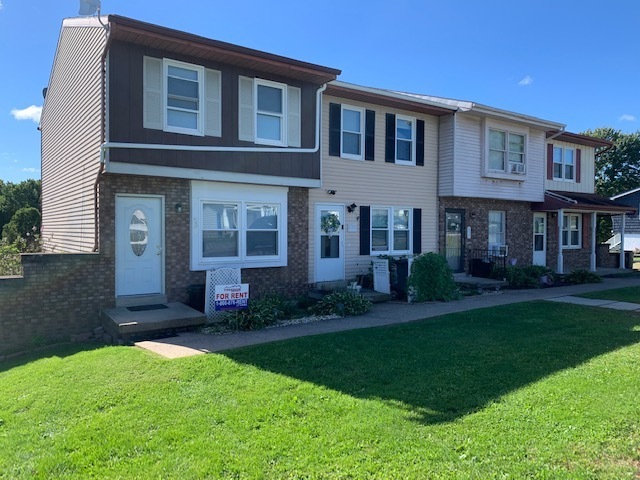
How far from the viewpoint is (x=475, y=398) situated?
198 inches

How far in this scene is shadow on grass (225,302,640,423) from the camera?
523 centimetres

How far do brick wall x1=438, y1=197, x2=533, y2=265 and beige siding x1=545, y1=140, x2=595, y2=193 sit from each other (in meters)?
2.74

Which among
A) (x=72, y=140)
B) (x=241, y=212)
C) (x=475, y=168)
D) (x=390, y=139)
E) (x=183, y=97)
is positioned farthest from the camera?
(x=475, y=168)

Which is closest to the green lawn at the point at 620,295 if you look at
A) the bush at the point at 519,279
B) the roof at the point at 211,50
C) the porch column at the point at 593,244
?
the bush at the point at 519,279

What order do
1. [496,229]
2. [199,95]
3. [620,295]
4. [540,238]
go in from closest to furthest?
[199,95]
[620,295]
[496,229]
[540,238]

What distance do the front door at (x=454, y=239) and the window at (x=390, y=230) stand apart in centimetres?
174

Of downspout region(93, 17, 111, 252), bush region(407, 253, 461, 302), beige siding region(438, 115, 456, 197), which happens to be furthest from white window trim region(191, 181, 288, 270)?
beige siding region(438, 115, 456, 197)

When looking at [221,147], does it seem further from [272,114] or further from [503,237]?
[503,237]

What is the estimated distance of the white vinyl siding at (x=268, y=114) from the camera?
1051 cm

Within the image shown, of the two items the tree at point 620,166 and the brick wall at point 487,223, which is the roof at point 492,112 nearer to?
the brick wall at point 487,223

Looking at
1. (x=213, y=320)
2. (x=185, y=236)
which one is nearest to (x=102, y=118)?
(x=185, y=236)

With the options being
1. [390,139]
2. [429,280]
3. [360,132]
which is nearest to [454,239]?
[390,139]

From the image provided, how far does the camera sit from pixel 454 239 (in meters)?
15.8

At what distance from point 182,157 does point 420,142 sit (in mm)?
7920
